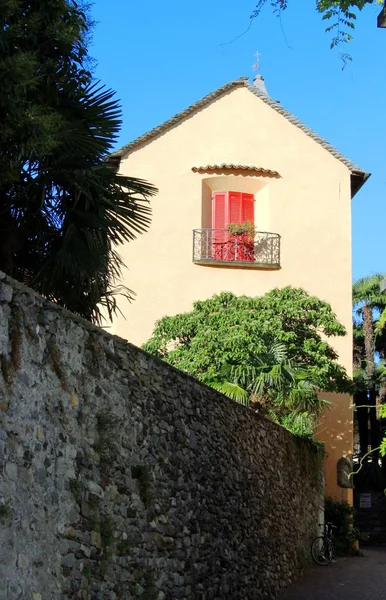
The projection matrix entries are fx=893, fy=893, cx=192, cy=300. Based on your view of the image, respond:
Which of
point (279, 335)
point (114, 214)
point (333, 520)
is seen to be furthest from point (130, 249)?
point (114, 214)

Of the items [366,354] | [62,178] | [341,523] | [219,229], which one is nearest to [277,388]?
[341,523]

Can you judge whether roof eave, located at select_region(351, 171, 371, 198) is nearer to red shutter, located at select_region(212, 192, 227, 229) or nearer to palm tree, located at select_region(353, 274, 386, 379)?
red shutter, located at select_region(212, 192, 227, 229)

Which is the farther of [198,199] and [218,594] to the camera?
[198,199]

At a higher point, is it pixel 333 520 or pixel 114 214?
pixel 114 214

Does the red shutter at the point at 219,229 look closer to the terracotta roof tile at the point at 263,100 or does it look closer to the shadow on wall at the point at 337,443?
the terracotta roof tile at the point at 263,100

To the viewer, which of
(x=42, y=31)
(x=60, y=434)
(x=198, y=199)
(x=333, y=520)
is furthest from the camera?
(x=198, y=199)

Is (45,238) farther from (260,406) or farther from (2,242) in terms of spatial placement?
(260,406)

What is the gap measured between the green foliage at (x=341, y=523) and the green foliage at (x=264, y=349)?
3.27 meters

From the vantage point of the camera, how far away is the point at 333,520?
21234 millimetres

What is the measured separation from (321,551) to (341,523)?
2.78 m

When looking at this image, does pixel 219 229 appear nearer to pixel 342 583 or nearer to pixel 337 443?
pixel 337 443

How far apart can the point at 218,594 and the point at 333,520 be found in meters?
11.3

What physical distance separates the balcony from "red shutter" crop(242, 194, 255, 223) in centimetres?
55

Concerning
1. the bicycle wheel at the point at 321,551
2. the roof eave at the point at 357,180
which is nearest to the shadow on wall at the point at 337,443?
the bicycle wheel at the point at 321,551
